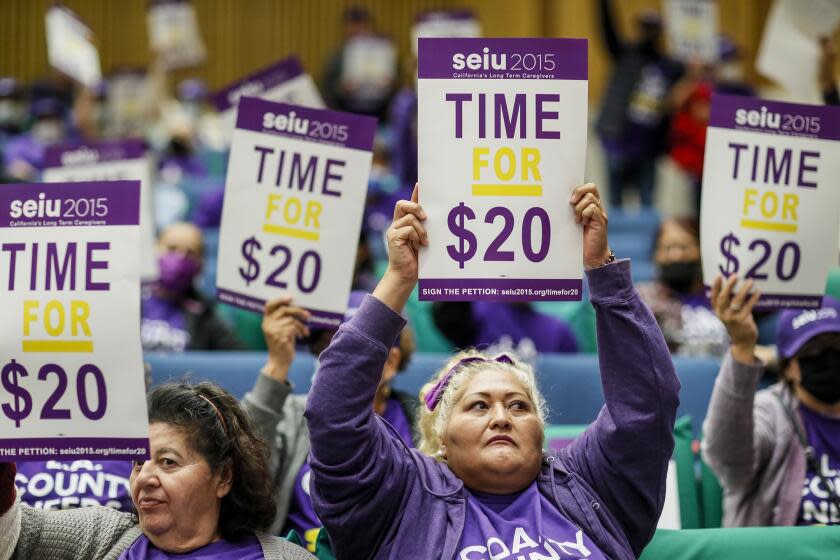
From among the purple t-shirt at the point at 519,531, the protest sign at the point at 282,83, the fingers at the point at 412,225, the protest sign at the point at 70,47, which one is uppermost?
the protest sign at the point at 70,47

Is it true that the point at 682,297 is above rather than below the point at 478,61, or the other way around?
below

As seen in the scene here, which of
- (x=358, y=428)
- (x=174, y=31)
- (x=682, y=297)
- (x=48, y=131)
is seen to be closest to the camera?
(x=358, y=428)

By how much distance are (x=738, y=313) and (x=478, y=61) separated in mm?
999

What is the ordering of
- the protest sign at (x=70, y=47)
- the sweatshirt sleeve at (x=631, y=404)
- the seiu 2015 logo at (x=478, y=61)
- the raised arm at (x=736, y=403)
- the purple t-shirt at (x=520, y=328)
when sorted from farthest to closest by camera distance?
1. the protest sign at (x=70, y=47)
2. the purple t-shirt at (x=520, y=328)
3. the raised arm at (x=736, y=403)
4. the seiu 2015 logo at (x=478, y=61)
5. the sweatshirt sleeve at (x=631, y=404)

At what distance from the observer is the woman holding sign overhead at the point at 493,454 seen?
2303 mm

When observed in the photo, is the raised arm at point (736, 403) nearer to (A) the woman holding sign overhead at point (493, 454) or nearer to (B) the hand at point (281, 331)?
(A) the woman holding sign overhead at point (493, 454)

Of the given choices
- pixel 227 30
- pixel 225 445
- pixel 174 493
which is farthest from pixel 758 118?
pixel 227 30

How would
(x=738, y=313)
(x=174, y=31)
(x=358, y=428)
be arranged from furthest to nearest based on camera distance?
1. (x=174, y=31)
2. (x=738, y=313)
3. (x=358, y=428)

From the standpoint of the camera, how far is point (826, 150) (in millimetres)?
3141

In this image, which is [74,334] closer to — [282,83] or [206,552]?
[206,552]

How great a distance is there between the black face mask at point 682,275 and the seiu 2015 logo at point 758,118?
1.94 metres

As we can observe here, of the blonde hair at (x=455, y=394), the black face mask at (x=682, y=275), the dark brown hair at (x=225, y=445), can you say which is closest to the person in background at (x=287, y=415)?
the blonde hair at (x=455, y=394)

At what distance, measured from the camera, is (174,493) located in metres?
2.40

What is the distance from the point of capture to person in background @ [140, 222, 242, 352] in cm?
475
